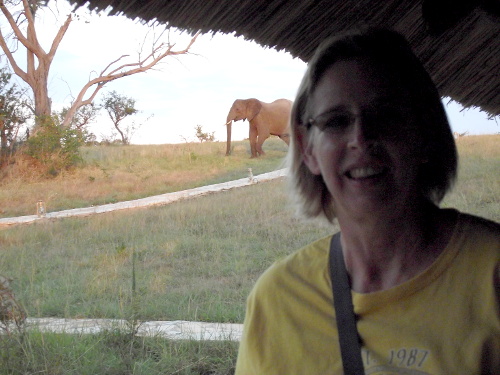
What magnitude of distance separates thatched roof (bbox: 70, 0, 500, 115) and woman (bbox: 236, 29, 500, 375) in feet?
1.77

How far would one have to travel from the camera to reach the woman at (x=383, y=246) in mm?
1313

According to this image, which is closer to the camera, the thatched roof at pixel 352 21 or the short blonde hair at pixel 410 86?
the short blonde hair at pixel 410 86

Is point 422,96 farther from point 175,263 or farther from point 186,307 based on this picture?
point 175,263

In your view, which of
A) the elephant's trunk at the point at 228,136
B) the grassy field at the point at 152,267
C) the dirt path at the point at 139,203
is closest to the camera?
the grassy field at the point at 152,267

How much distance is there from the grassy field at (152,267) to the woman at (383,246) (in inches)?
16.2

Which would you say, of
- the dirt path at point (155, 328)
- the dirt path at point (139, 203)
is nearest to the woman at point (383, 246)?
the dirt path at point (155, 328)

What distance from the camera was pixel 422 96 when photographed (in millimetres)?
1611

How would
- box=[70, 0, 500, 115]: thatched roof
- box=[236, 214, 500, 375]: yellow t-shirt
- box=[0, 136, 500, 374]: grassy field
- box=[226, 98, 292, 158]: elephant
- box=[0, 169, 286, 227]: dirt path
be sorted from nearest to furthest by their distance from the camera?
box=[236, 214, 500, 375]: yellow t-shirt < box=[70, 0, 500, 115]: thatched roof < box=[0, 136, 500, 374]: grassy field < box=[0, 169, 286, 227]: dirt path < box=[226, 98, 292, 158]: elephant

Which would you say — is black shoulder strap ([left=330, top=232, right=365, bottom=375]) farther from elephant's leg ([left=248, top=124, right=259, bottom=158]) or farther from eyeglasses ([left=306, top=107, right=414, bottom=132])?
elephant's leg ([left=248, top=124, right=259, bottom=158])

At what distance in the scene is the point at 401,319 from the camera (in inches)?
53.8

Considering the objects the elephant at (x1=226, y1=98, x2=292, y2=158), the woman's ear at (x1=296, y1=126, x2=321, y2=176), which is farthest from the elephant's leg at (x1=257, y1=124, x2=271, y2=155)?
the woman's ear at (x1=296, y1=126, x2=321, y2=176)

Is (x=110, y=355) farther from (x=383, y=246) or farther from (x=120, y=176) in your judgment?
(x=120, y=176)

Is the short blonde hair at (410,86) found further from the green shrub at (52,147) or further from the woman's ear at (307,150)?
the green shrub at (52,147)

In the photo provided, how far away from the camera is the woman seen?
131 centimetres
